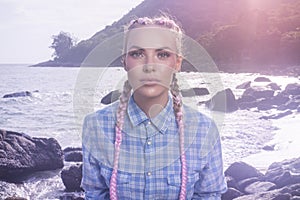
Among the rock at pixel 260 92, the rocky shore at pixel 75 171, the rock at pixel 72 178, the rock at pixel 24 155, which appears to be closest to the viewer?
the rocky shore at pixel 75 171

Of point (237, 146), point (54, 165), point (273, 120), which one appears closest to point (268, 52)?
point (273, 120)

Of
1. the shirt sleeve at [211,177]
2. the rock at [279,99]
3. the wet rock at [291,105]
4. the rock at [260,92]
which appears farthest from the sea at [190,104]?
the rock at [260,92]

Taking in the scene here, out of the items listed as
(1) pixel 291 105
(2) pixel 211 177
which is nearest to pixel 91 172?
(2) pixel 211 177

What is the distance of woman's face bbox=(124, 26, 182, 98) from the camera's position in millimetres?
1900

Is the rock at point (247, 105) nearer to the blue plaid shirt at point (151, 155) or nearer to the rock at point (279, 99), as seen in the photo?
the rock at point (279, 99)

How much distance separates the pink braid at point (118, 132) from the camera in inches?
76.2

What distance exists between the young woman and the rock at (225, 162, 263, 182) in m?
5.48

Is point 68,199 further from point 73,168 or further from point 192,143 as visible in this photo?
point 192,143

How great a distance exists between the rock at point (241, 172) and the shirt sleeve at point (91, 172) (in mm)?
5578

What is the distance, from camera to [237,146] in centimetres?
1073

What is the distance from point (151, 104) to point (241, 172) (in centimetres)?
576

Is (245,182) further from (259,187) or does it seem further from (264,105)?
(264,105)

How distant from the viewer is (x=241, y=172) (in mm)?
7461

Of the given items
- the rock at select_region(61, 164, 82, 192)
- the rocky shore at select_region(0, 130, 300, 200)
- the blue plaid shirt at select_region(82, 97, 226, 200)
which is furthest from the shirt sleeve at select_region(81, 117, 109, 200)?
the rock at select_region(61, 164, 82, 192)
